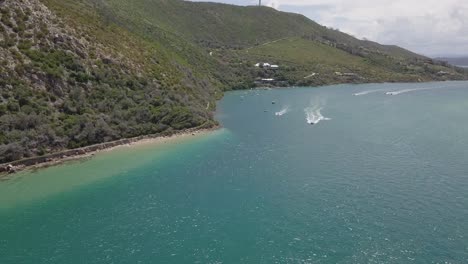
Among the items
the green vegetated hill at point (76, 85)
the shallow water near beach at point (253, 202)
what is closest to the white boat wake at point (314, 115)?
the shallow water near beach at point (253, 202)

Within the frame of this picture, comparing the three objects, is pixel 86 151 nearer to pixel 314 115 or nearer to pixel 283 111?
pixel 314 115

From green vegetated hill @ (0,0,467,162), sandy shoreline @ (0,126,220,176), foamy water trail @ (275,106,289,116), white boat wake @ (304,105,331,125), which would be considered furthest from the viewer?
foamy water trail @ (275,106,289,116)

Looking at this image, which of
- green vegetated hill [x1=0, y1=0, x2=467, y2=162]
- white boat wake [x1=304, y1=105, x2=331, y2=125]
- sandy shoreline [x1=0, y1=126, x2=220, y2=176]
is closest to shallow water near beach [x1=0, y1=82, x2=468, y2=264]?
sandy shoreline [x1=0, y1=126, x2=220, y2=176]

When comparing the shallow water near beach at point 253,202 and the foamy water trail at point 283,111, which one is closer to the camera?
the shallow water near beach at point 253,202

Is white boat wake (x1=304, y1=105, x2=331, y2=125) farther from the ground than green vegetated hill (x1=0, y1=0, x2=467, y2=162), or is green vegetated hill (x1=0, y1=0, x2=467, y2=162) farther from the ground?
green vegetated hill (x1=0, y1=0, x2=467, y2=162)

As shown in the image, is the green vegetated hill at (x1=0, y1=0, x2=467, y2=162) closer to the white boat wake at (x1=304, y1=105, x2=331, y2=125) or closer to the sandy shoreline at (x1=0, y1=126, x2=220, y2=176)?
the sandy shoreline at (x1=0, y1=126, x2=220, y2=176)

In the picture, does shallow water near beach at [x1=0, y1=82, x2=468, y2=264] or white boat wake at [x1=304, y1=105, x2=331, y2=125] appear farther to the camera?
white boat wake at [x1=304, y1=105, x2=331, y2=125]

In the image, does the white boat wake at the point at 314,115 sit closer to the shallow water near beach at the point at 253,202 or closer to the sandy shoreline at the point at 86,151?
the shallow water near beach at the point at 253,202
